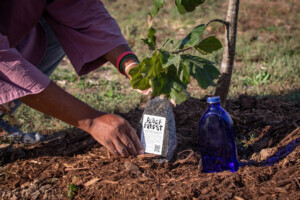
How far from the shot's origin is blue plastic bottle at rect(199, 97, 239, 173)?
1.94m

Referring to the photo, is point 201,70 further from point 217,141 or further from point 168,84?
point 217,141

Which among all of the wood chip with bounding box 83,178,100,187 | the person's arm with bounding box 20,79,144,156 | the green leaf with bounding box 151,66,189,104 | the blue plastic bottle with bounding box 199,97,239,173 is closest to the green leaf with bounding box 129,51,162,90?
the green leaf with bounding box 151,66,189,104

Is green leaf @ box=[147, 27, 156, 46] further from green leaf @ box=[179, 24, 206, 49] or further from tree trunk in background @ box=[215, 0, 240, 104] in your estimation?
tree trunk in background @ box=[215, 0, 240, 104]

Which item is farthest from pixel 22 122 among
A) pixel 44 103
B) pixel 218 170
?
pixel 218 170

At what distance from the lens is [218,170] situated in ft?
6.58

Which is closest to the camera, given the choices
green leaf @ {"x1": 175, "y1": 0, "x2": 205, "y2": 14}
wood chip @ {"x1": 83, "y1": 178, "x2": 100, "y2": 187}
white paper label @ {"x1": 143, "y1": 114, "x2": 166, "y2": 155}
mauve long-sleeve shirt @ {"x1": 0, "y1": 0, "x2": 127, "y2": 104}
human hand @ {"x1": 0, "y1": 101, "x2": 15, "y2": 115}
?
green leaf @ {"x1": 175, "y1": 0, "x2": 205, "y2": 14}

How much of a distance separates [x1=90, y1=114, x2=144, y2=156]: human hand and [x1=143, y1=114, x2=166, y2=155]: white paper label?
0.07 meters

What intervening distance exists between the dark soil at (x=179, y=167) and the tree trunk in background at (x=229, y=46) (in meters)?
0.29

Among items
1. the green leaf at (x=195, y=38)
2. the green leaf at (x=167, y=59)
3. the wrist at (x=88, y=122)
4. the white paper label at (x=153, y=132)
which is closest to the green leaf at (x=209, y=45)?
the green leaf at (x=195, y=38)

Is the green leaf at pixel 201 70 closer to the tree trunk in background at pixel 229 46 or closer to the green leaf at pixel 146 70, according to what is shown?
the green leaf at pixel 146 70

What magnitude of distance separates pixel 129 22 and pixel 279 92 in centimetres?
348

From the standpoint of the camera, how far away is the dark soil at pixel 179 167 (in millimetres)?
1671

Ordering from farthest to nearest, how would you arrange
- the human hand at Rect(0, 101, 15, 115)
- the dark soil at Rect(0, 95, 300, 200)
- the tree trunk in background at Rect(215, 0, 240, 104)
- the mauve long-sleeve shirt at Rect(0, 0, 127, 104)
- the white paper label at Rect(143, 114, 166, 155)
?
the human hand at Rect(0, 101, 15, 115)
the mauve long-sleeve shirt at Rect(0, 0, 127, 104)
the tree trunk in background at Rect(215, 0, 240, 104)
the white paper label at Rect(143, 114, 166, 155)
the dark soil at Rect(0, 95, 300, 200)

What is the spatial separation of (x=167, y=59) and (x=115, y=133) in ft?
1.80
